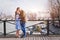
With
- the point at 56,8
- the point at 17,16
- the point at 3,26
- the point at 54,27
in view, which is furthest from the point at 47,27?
the point at 3,26

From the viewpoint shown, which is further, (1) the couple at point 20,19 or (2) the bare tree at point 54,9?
(2) the bare tree at point 54,9

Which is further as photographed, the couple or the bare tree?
the bare tree

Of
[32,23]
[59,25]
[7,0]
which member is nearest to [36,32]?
[32,23]

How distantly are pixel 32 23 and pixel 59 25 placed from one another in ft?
3.34

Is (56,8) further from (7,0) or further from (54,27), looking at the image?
(7,0)

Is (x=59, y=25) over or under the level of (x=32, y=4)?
under

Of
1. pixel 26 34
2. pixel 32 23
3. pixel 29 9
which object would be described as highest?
pixel 29 9

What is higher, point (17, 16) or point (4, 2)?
point (4, 2)

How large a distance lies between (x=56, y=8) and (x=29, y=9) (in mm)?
1010

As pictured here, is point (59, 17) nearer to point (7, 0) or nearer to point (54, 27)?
point (54, 27)

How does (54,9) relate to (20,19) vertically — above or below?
above

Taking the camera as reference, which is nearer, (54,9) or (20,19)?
(20,19)

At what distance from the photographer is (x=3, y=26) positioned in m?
6.54

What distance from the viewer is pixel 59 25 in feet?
21.6
